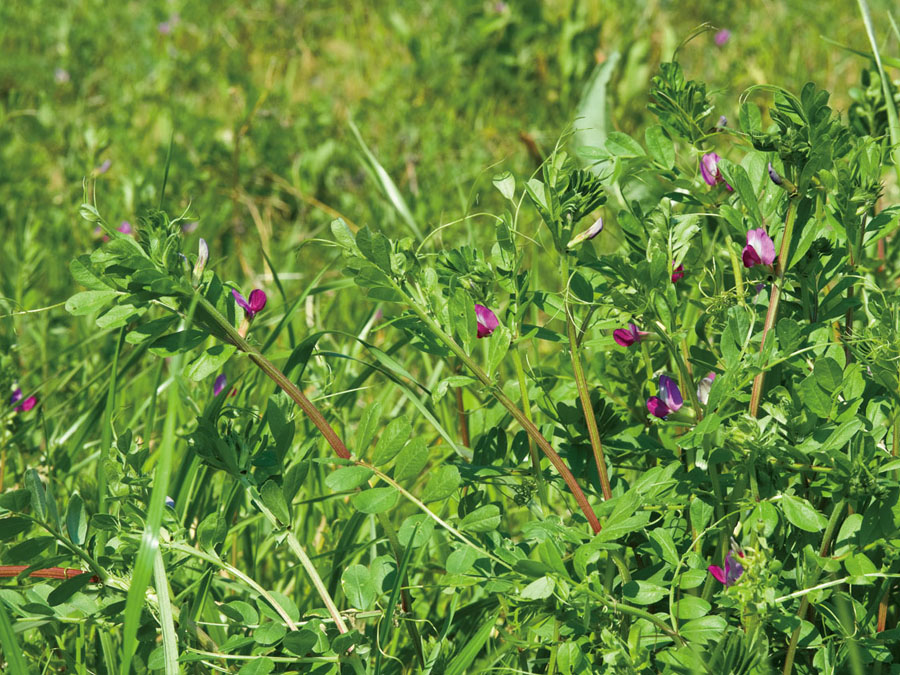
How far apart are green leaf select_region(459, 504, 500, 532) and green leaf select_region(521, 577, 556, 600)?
79mm

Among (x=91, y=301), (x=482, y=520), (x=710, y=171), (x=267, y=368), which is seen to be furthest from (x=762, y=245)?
(x=91, y=301)

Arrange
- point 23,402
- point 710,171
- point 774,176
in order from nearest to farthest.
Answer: point 774,176 < point 710,171 < point 23,402

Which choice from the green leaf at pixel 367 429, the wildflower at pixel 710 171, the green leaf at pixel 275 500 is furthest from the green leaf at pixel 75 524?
the wildflower at pixel 710 171

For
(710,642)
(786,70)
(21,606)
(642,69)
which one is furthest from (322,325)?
(786,70)

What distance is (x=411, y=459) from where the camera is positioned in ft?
3.35

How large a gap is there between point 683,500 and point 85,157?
2.08 metres

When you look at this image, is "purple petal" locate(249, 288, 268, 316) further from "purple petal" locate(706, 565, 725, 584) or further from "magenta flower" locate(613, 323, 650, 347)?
"purple petal" locate(706, 565, 725, 584)

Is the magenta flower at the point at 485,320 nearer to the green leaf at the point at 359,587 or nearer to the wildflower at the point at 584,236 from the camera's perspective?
the wildflower at the point at 584,236

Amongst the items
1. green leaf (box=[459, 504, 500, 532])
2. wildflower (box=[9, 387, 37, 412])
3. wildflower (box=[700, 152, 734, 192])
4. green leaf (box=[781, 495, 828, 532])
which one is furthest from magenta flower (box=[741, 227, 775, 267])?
wildflower (box=[9, 387, 37, 412])

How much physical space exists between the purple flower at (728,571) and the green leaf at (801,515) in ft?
0.29

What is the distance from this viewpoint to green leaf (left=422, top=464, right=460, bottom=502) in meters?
0.99

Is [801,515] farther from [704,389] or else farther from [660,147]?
[660,147]

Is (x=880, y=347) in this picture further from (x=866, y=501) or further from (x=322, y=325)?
(x=322, y=325)

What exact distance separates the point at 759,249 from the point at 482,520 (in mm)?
433
